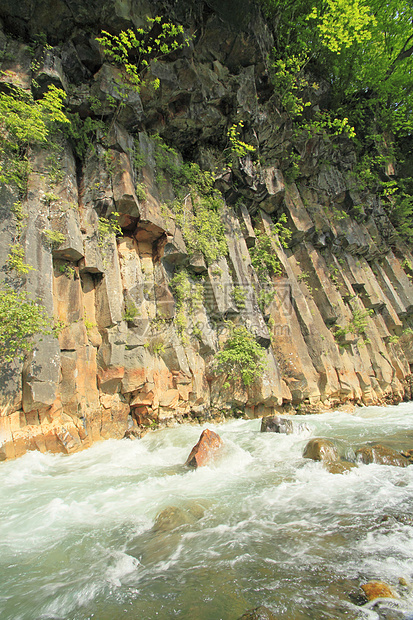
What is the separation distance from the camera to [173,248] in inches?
408

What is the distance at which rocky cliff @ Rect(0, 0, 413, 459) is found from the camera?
7.44m

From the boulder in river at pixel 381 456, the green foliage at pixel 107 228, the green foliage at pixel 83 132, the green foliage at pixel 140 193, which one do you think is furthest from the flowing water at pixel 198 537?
the green foliage at pixel 83 132

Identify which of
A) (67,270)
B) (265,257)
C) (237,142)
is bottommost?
(67,270)

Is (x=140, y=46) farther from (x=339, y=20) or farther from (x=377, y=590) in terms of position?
(x=377, y=590)

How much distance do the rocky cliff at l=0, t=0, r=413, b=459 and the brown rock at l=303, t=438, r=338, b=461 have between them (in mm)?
3909

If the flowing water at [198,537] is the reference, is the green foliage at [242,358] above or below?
above

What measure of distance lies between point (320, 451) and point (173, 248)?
7371mm

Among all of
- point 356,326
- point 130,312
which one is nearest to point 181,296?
point 130,312

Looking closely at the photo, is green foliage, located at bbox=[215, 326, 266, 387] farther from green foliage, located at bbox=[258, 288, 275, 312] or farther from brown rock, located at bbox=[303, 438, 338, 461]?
brown rock, located at bbox=[303, 438, 338, 461]

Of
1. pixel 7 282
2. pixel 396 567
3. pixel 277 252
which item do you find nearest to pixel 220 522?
pixel 396 567

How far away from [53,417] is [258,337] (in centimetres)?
686

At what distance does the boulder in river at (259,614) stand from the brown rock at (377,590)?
2.81 feet

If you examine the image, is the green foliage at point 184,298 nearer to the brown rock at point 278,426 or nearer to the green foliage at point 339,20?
the brown rock at point 278,426

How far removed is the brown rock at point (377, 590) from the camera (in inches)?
97.6
